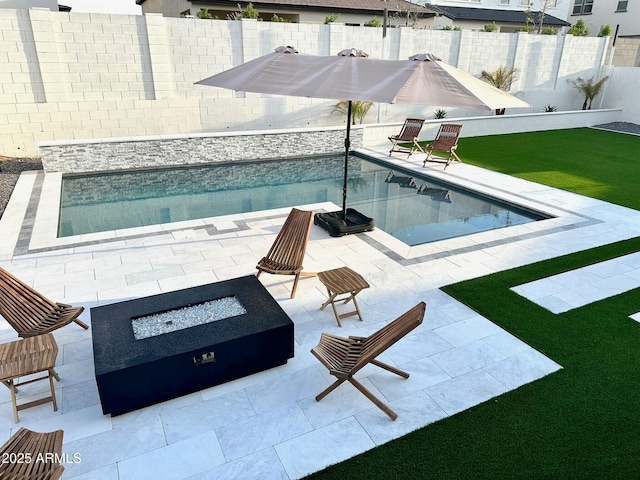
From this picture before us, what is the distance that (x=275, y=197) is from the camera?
10.3 meters

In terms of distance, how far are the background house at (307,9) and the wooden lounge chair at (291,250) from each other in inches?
619

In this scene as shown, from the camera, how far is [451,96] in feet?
15.5

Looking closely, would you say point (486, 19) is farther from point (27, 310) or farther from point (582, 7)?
point (27, 310)

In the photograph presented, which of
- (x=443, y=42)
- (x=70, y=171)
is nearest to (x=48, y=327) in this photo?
(x=70, y=171)

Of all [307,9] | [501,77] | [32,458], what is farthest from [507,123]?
[32,458]

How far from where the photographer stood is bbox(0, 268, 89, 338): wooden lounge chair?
4301 mm

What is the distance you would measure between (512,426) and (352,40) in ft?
49.2

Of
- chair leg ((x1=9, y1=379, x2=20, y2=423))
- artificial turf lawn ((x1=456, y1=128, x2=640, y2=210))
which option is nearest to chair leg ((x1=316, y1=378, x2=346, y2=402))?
chair leg ((x1=9, y1=379, x2=20, y2=423))

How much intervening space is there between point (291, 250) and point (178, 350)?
7.73 ft

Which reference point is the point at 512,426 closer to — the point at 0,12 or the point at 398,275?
the point at 398,275

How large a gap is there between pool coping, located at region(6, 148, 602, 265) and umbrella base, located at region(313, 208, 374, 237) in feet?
0.51

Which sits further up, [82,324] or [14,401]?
[14,401]

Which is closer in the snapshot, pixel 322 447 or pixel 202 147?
pixel 322 447

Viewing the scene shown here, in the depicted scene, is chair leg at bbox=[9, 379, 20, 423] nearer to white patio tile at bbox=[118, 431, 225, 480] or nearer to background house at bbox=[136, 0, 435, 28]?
white patio tile at bbox=[118, 431, 225, 480]
